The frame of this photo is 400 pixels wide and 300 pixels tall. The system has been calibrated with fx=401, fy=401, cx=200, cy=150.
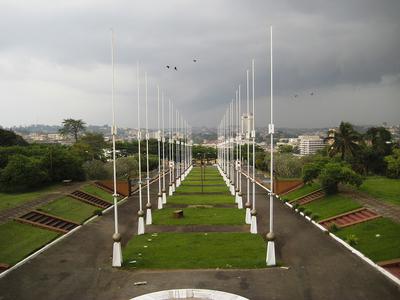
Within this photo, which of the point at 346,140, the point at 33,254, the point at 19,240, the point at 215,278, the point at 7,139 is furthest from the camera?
the point at 7,139

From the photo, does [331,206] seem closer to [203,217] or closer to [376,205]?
[376,205]

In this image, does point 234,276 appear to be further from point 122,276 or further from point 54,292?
point 54,292

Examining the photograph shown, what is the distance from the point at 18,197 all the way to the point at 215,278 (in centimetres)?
2119

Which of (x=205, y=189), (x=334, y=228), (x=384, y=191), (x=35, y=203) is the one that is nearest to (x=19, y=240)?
(x=35, y=203)

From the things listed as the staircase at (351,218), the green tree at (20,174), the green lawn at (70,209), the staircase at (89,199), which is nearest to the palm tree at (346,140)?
the staircase at (351,218)

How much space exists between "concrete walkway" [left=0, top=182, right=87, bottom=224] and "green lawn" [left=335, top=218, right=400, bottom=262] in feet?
62.8

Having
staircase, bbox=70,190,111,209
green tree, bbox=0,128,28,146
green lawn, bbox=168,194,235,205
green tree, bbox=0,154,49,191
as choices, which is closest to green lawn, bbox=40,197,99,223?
staircase, bbox=70,190,111,209

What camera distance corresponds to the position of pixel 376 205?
2566 cm

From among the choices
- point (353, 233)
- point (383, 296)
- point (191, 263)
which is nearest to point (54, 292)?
point (191, 263)

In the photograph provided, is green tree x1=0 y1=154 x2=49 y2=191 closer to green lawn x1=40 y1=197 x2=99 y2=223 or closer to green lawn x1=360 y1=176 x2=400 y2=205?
green lawn x1=40 y1=197 x2=99 y2=223

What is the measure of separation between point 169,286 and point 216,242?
6.62 meters

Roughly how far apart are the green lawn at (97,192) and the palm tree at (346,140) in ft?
88.8

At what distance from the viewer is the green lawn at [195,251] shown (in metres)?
17.6

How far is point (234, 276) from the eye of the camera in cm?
1591
